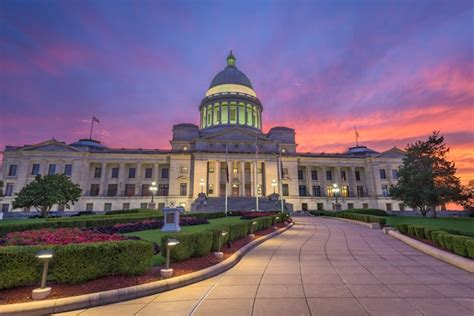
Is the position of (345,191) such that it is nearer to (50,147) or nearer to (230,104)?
(230,104)

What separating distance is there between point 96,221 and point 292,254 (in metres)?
18.2

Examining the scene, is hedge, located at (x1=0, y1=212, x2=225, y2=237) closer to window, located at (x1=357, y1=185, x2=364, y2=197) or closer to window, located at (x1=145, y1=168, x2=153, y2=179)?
window, located at (x1=145, y1=168, x2=153, y2=179)

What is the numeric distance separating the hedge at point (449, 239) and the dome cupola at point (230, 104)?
186 ft

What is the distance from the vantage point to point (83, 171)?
2270 inches

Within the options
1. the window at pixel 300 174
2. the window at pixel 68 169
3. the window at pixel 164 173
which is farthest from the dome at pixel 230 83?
the window at pixel 68 169

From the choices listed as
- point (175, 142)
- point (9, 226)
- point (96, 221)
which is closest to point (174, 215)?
point (96, 221)

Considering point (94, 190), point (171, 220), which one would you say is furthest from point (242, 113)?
point (171, 220)

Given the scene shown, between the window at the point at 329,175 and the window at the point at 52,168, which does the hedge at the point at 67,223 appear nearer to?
the window at the point at 52,168

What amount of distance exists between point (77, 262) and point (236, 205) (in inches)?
1646

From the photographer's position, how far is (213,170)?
2339 inches

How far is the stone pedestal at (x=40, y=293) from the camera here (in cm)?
577

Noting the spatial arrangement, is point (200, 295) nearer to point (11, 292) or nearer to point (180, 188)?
point (11, 292)

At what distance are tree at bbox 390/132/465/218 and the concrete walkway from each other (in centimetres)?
2897

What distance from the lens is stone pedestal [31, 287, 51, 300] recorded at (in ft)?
18.9
